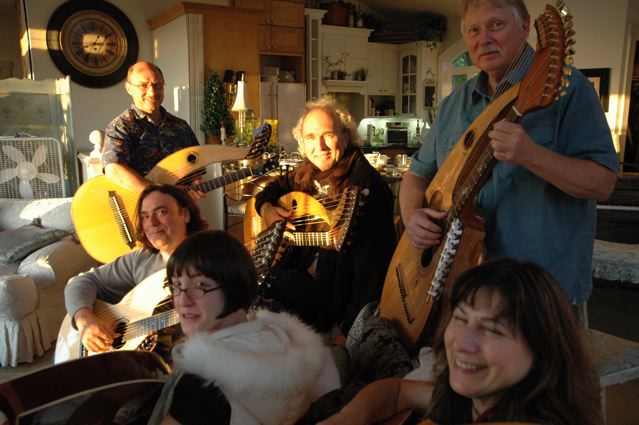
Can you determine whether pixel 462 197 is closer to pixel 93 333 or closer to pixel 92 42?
→ pixel 93 333

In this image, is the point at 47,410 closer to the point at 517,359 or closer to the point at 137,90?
the point at 517,359

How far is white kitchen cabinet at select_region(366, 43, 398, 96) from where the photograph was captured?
9.54 meters

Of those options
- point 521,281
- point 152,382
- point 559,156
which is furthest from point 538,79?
point 152,382

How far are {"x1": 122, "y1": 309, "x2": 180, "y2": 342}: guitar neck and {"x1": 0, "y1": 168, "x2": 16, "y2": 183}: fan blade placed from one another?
290 cm

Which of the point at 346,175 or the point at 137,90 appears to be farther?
the point at 137,90

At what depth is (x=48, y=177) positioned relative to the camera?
13.5ft

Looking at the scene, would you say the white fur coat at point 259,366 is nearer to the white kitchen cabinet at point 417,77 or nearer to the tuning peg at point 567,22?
the tuning peg at point 567,22

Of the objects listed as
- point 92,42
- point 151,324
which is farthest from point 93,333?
point 92,42

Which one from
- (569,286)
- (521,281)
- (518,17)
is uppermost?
(518,17)

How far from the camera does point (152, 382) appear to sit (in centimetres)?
105

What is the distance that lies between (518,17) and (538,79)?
0.82ft

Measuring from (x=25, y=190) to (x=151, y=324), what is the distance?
2.96 meters

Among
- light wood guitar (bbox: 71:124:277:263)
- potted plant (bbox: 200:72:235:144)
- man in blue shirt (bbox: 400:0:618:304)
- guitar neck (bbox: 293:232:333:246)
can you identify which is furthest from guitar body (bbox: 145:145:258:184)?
potted plant (bbox: 200:72:235:144)

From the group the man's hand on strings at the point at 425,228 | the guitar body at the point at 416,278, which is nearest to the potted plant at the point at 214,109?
the guitar body at the point at 416,278
